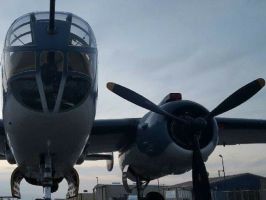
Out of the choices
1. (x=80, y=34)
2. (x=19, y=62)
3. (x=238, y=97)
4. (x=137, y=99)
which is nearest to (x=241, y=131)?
(x=238, y=97)

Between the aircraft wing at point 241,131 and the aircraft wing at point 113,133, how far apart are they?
288cm

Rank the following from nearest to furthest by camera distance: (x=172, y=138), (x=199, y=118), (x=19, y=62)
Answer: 1. (x=19, y=62)
2. (x=199, y=118)
3. (x=172, y=138)

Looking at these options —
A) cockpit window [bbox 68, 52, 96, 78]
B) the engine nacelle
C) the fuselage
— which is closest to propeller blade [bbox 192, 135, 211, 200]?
the engine nacelle

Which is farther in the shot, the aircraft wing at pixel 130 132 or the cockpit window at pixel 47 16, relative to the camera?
the aircraft wing at pixel 130 132

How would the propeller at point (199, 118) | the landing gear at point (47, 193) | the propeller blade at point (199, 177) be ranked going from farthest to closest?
the propeller at point (199, 118) → the propeller blade at point (199, 177) → the landing gear at point (47, 193)

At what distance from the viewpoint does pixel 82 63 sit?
8.60m

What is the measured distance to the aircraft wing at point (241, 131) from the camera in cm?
1327

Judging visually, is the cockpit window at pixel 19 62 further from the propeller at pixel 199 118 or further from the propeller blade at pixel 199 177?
the propeller blade at pixel 199 177

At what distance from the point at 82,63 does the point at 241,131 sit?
803 cm

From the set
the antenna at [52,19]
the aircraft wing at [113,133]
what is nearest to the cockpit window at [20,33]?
the antenna at [52,19]

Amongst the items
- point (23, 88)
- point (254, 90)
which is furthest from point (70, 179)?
point (254, 90)

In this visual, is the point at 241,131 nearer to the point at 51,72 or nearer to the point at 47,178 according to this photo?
the point at 47,178

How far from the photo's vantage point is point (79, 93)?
8.35 meters

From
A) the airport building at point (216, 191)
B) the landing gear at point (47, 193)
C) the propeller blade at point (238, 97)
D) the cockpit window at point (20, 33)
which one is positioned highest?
the cockpit window at point (20, 33)
